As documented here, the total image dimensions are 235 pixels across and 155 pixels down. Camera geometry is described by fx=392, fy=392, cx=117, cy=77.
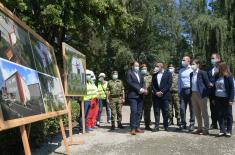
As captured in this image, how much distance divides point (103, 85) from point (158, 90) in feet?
11.8

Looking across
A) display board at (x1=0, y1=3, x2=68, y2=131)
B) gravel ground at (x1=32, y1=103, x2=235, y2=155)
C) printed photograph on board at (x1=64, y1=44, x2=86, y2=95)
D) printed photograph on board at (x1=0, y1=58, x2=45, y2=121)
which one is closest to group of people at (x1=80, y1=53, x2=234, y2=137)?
gravel ground at (x1=32, y1=103, x2=235, y2=155)

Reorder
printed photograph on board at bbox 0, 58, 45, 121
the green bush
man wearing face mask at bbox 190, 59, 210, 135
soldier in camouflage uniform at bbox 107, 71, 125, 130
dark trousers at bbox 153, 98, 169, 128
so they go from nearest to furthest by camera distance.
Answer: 1. printed photograph on board at bbox 0, 58, 45, 121
2. the green bush
3. man wearing face mask at bbox 190, 59, 210, 135
4. dark trousers at bbox 153, 98, 169, 128
5. soldier in camouflage uniform at bbox 107, 71, 125, 130

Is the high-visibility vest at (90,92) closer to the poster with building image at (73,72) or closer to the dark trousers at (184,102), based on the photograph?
the poster with building image at (73,72)

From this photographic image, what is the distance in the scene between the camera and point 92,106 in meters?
12.0

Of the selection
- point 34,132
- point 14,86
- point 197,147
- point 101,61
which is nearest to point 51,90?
point 34,132

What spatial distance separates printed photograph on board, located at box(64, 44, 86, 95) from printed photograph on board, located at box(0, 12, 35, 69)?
2.83m

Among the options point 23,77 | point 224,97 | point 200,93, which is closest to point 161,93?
point 200,93

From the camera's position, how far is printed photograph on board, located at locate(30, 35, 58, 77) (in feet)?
21.9

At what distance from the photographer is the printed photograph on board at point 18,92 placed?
468 centimetres

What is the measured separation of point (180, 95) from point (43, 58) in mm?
5157

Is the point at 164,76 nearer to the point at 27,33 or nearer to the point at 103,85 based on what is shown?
the point at 103,85

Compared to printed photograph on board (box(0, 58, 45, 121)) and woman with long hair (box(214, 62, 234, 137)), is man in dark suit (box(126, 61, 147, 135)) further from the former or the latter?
printed photograph on board (box(0, 58, 45, 121))

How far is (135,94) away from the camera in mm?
10680

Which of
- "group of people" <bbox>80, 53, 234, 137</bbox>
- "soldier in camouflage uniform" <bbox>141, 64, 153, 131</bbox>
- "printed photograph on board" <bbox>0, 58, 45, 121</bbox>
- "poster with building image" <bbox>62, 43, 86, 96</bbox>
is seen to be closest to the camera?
"printed photograph on board" <bbox>0, 58, 45, 121</bbox>
